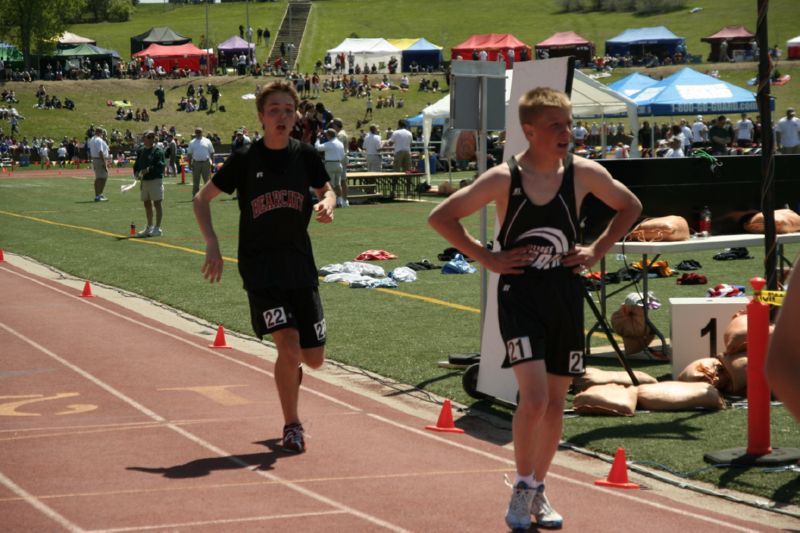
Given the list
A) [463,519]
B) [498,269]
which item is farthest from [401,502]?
[498,269]

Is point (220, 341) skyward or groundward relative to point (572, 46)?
groundward

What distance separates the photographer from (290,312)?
7590mm

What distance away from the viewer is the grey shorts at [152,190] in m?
23.7

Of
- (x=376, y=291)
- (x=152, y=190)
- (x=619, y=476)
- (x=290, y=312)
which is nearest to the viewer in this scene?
A: (x=619, y=476)

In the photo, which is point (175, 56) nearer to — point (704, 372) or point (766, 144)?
point (704, 372)

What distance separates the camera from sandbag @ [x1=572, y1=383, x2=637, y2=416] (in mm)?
8859

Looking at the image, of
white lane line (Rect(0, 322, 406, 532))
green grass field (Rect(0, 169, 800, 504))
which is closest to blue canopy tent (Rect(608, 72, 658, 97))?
green grass field (Rect(0, 169, 800, 504))

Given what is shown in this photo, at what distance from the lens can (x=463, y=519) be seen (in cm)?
629

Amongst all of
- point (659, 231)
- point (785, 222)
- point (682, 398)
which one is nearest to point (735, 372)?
point (682, 398)

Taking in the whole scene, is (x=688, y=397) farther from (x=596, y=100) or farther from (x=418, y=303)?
(x=596, y=100)

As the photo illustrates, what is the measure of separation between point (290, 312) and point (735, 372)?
11.9 feet

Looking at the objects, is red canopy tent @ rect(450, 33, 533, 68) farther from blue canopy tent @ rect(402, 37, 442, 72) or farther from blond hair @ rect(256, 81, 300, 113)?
blond hair @ rect(256, 81, 300, 113)

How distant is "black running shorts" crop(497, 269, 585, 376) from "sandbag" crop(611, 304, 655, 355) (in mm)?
5527

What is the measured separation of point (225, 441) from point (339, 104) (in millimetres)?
74372
